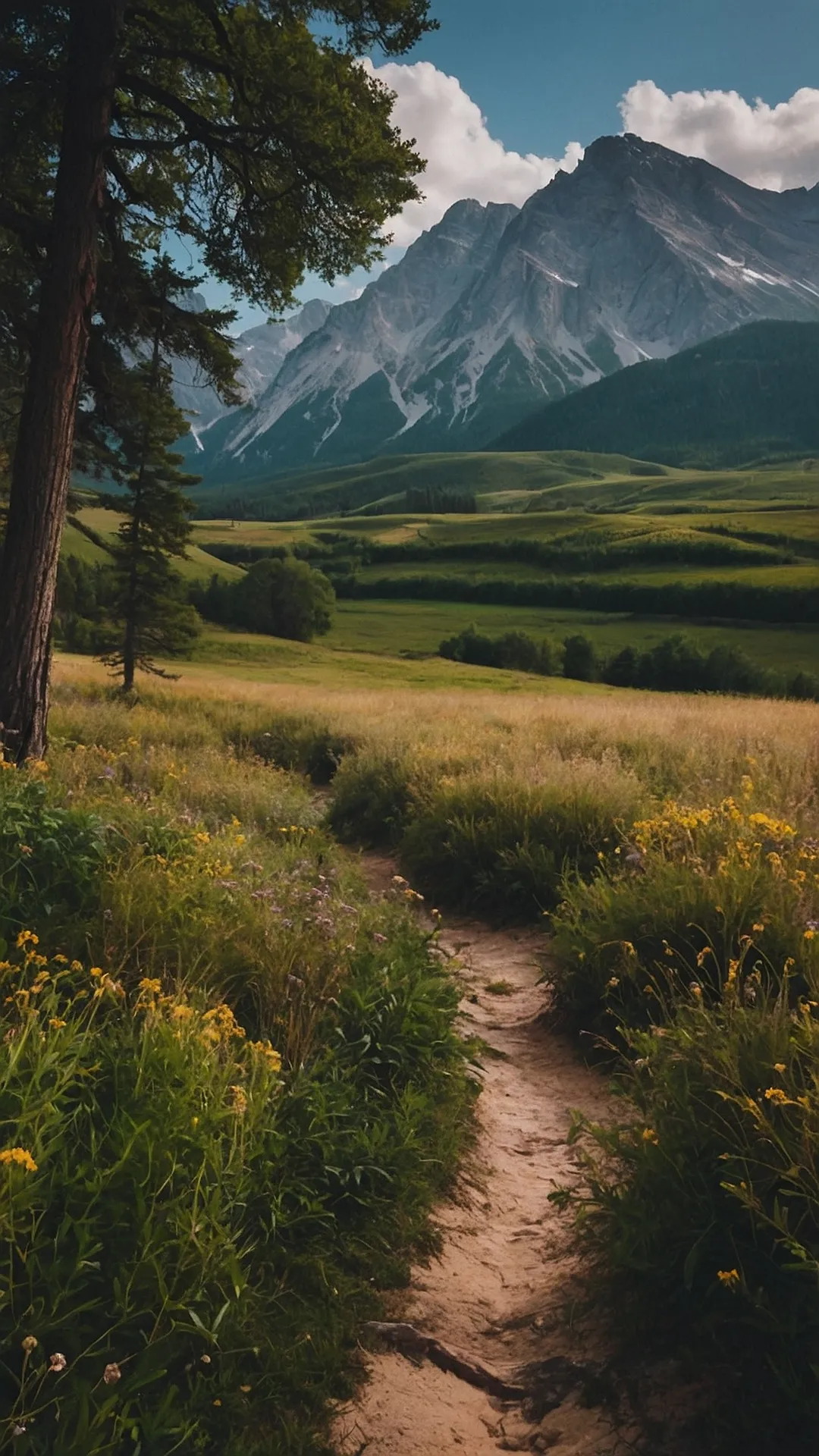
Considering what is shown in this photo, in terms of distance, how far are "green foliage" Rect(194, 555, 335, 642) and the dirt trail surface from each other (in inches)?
3769

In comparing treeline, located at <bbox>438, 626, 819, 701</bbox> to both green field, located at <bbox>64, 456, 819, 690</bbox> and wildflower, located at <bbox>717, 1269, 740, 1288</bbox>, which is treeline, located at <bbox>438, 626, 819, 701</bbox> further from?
wildflower, located at <bbox>717, 1269, 740, 1288</bbox>

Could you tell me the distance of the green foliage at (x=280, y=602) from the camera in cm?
10125

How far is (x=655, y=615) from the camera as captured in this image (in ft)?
440

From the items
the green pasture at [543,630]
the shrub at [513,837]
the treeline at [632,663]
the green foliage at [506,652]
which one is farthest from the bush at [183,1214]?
the green pasture at [543,630]

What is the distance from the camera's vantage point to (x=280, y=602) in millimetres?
101688

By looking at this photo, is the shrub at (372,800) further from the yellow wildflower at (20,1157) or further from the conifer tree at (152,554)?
the conifer tree at (152,554)

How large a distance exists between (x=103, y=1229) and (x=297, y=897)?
2.93 m

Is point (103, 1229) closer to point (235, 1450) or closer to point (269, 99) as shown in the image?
point (235, 1450)

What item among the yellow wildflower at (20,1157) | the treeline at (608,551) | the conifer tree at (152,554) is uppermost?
the treeline at (608,551)

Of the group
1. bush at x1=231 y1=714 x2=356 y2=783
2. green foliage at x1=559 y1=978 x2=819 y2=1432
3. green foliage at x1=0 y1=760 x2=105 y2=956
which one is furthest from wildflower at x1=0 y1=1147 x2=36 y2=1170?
bush at x1=231 y1=714 x2=356 y2=783

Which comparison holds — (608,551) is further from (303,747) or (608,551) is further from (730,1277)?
(730,1277)

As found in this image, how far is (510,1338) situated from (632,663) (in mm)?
93381

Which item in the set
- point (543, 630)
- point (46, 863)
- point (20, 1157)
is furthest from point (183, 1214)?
point (543, 630)

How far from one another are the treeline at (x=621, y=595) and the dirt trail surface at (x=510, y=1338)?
13101cm
